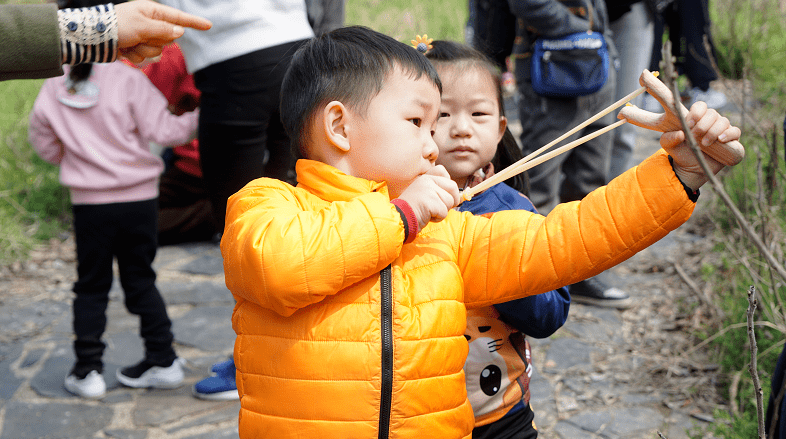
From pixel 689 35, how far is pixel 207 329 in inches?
137

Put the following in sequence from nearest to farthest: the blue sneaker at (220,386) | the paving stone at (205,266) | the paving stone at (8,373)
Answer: the blue sneaker at (220,386)
the paving stone at (8,373)
the paving stone at (205,266)

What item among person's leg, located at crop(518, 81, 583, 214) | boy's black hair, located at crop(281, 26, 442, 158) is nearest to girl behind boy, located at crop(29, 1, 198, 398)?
person's leg, located at crop(518, 81, 583, 214)

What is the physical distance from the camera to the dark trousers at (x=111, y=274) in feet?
9.35

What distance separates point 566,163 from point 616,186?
2.35m

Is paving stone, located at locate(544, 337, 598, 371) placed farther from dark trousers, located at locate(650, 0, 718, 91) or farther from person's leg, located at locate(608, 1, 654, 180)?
dark trousers, located at locate(650, 0, 718, 91)

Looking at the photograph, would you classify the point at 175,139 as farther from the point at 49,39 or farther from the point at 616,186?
the point at 616,186

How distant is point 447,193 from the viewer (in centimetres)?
126

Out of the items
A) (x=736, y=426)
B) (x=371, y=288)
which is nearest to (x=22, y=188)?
(x=371, y=288)

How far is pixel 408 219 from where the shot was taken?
124cm

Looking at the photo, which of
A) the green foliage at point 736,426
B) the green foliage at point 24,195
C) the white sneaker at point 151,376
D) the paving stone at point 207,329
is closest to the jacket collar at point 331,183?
the green foliage at point 736,426

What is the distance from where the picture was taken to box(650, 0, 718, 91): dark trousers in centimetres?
449

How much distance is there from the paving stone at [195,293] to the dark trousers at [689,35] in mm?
2991

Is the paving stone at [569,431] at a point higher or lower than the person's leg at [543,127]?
lower

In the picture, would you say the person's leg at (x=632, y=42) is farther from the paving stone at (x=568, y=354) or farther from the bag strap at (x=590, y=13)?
the paving stone at (x=568, y=354)
